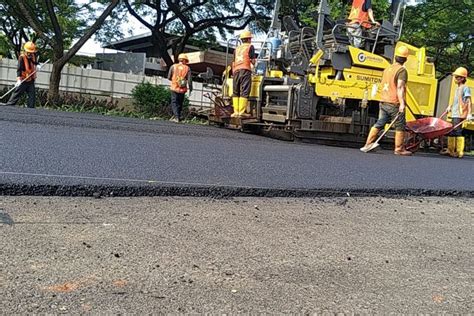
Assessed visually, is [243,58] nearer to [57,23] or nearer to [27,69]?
[27,69]

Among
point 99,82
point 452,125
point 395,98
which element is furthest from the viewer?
point 99,82

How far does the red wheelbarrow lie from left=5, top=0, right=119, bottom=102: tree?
31.5ft

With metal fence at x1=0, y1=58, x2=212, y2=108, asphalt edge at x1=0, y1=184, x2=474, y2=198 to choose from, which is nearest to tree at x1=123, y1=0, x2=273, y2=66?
metal fence at x1=0, y1=58, x2=212, y2=108

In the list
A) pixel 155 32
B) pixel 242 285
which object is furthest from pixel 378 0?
pixel 242 285

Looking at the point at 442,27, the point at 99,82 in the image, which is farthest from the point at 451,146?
the point at 99,82

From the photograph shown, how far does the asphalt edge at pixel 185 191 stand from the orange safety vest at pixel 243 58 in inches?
193

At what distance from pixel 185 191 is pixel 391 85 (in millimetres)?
5314

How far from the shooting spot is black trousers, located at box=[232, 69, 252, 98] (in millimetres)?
9336

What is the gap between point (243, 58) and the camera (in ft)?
30.8

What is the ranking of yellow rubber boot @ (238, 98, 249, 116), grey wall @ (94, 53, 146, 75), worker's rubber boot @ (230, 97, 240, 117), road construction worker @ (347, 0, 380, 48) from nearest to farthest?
road construction worker @ (347, 0, 380, 48) < yellow rubber boot @ (238, 98, 249, 116) < worker's rubber boot @ (230, 97, 240, 117) < grey wall @ (94, 53, 146, 75)

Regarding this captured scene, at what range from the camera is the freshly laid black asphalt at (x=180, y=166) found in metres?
3.94

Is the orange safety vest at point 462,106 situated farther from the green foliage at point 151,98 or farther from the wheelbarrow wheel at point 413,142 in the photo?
the green foliage at point 151,98

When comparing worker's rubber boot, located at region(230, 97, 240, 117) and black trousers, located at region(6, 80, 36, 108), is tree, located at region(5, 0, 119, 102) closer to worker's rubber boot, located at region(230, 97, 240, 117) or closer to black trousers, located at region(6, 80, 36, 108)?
black trousers, located at region(6, 80, 36, 108)

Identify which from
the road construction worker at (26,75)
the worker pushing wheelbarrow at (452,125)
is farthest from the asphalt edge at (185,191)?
the road construction worker at (26,75)
